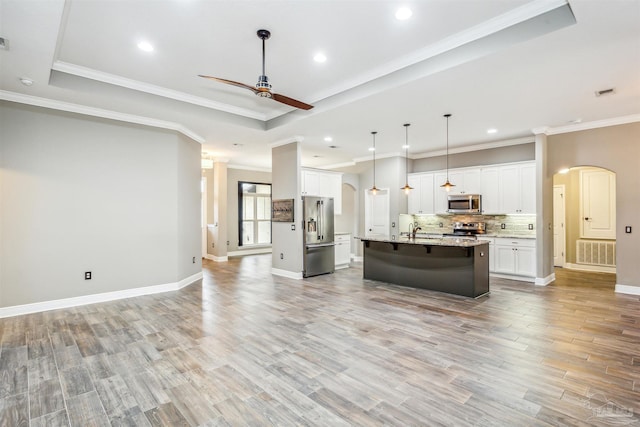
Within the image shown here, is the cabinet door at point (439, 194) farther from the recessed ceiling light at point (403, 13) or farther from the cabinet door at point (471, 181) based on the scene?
the recessed ceiling light at point (403, 13)

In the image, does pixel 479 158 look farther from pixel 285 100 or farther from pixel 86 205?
pixel 86 205

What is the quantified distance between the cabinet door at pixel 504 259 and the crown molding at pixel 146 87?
570 centimetres

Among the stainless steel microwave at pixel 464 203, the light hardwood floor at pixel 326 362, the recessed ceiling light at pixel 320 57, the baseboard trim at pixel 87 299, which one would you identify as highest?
the recessed ceiling light at pixel 320 57

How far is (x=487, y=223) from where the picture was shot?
761 cm

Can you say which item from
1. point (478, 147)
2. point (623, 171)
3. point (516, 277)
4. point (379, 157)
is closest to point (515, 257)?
point (516, 277)

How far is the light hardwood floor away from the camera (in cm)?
223

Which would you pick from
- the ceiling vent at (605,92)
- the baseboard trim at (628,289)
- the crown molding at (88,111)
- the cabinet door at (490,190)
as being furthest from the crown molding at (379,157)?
the baseboard trim at (628,289)

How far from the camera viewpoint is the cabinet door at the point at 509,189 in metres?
6.83

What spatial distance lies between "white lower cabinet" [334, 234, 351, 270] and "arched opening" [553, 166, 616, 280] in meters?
5.12

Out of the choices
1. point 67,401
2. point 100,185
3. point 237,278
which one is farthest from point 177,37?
point 237,278

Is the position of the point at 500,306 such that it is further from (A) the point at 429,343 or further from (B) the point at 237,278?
(B) the point at 237,278

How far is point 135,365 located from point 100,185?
11.1ft

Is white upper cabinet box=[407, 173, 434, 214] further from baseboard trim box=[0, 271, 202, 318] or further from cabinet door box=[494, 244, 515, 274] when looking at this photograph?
baseboard trim box=[0, 271, 202, 318]

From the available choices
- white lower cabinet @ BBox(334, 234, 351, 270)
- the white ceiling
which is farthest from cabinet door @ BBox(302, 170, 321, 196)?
the white ceiling
